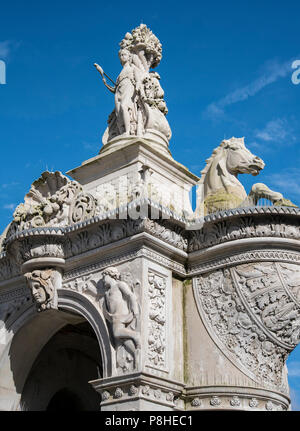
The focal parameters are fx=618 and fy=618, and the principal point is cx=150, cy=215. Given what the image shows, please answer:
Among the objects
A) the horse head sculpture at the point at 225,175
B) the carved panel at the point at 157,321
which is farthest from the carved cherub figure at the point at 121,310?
the horse head sculpture at the point at 225,175

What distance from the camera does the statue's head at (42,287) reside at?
986 cm

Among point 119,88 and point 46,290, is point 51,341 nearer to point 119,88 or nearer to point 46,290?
point 46,290

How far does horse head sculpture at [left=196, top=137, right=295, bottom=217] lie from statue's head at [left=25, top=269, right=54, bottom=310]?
103 inches

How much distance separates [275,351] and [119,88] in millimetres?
6064

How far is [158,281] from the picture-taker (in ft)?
29.9

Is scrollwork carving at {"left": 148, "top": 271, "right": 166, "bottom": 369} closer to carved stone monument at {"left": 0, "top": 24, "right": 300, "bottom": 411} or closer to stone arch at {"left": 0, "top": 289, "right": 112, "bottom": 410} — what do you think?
carved stone monument at {"left": 0, "top": 24, "right": 300, "bottom": 411}

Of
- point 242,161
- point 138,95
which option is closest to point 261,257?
Result: point 242,161

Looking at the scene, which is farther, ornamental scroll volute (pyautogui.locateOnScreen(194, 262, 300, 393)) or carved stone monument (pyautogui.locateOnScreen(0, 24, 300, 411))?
ornamental scroll volute (pyautogui.locateOnScreen(194, 262, 300, 393))

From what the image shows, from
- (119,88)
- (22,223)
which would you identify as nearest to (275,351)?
(22,223)

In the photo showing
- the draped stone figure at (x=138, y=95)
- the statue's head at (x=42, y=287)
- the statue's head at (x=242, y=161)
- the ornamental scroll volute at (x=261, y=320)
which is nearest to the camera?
the ornamental scroll volute at (x=261, y=320)

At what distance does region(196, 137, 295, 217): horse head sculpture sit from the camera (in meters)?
10.0

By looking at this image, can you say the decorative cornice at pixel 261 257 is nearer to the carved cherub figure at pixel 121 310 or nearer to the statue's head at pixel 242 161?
the carved cherub figure at pixel 121 310

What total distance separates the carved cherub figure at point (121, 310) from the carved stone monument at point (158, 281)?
0.05 ft

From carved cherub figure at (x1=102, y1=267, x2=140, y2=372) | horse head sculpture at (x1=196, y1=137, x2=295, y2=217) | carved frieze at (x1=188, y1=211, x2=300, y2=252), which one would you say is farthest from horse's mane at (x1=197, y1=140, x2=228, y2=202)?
carved cherub figure at (x1=102, y1=267, x2=140, y2=372)
